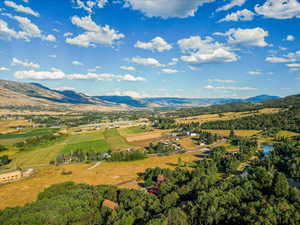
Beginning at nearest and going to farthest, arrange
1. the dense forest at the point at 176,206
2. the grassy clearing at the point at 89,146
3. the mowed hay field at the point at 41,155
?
1. the dense forest at the point at 176,206
2. the mowed hay field at the point at 41,155
3. the grassy clearing at the point at 89,146

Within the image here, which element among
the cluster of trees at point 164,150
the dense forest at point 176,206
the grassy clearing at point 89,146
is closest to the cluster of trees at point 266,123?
the cluster of trees at point 164,150

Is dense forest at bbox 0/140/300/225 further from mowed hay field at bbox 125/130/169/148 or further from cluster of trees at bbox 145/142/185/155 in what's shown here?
mowed hay field at bbox 125/130/169/148

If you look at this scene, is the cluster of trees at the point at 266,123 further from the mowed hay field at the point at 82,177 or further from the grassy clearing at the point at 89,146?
the grassy clearing at the point at 89,146

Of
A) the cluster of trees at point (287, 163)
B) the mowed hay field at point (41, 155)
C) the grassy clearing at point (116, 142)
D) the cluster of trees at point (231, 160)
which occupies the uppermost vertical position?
the cluster of trees at point (287, 163)

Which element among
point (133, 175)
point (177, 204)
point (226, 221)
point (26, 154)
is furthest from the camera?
point (26, 154)

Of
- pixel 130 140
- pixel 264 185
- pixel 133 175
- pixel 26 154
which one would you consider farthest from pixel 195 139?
pixel 26 154

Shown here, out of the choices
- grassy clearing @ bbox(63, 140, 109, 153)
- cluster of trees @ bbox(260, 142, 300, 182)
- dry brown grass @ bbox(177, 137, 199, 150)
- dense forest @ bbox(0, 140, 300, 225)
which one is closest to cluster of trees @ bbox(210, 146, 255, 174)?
cluster of trees @ bbox(260, 142, 300, 182)

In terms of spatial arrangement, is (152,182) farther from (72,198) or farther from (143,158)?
(143,158)
